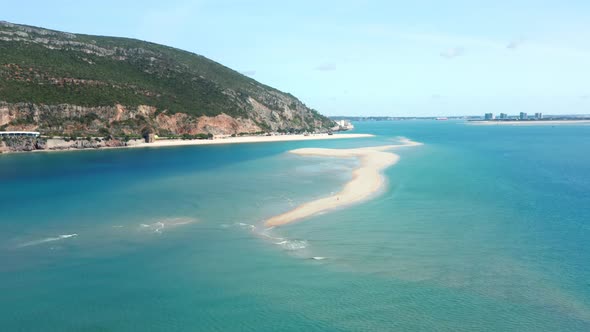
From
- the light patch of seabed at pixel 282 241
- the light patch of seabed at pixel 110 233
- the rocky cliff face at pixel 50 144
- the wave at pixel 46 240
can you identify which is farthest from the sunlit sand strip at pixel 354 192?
the rocky cliff face at pixel 50 144

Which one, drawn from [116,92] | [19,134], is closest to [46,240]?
[19,134]

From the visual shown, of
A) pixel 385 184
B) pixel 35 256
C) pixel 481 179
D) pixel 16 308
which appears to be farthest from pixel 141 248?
pixel 481 179

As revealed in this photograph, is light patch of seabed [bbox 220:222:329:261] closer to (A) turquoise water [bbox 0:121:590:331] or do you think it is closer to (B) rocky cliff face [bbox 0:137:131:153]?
(A) turquoise water [bbox 0:121:590:331]

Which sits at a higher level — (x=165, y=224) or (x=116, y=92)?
(x=116, y=92)

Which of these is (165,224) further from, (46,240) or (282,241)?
(282,241)

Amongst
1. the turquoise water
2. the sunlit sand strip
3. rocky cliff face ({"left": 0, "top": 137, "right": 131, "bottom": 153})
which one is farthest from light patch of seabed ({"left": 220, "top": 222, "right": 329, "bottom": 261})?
rocky cliff face ({"left": 0, "top": 137, "right": 131, "bottom": 153})

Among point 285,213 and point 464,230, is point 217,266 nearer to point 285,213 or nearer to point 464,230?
point 285,213
